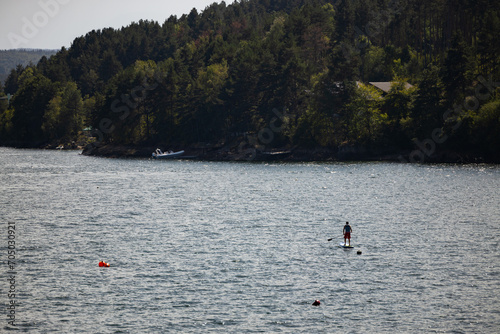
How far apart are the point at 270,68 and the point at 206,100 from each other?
27872 mm

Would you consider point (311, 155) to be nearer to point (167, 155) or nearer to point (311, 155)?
point (311, 155)

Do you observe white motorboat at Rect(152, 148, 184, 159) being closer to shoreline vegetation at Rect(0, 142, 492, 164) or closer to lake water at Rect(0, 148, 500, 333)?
shoreline vegetation at Rect(0, 142, 492, 164)

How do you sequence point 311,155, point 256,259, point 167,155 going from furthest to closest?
point 167,155 < point 311,155 < point 256,259

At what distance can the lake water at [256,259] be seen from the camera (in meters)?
36.5

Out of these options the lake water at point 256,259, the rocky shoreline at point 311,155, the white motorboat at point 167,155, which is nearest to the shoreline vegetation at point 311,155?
the rocky shoreline at point 311,155

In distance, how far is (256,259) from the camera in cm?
5153

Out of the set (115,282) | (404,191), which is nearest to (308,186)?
(404,191)

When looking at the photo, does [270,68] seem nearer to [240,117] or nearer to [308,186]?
[240,117]

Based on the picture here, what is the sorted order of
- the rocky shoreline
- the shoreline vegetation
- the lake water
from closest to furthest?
the lake water
the shoreline vegetation
the rocky shoreline

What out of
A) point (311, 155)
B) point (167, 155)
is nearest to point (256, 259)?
point (311, 155)

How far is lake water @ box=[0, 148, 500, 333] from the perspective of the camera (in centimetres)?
3647

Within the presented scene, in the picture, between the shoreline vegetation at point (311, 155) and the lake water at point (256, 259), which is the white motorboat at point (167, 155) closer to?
the shoreline vegetation at point (311, 155)

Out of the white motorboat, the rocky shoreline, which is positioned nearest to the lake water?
the rocky shoreline

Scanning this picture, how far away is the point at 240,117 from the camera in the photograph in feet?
594
